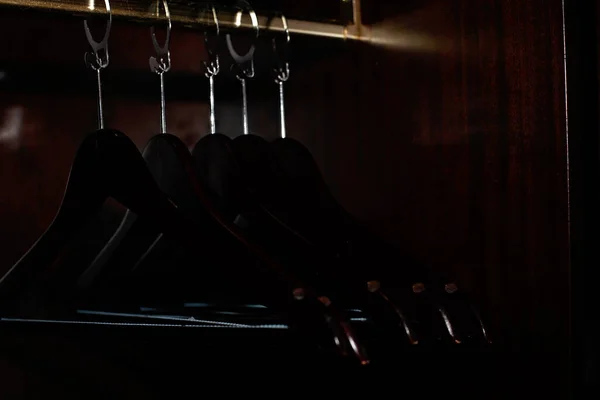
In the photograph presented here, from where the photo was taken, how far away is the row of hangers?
604mm

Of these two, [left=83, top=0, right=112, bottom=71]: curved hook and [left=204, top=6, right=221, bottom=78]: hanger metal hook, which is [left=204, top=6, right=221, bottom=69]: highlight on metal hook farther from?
[left=83, top=0, right=112, bottom=71]: curved hook

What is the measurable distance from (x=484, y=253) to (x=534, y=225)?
0.07 meters

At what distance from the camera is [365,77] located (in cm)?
89

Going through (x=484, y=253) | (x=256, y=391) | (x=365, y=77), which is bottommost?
(x=256, y=391)

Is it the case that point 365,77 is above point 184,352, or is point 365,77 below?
above

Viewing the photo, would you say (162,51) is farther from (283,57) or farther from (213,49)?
(283,57)

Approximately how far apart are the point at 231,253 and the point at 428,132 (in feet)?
0.94

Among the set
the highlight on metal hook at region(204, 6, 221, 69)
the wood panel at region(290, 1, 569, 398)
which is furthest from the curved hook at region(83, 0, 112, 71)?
the wood panel at region(290, 1, 569, 398)

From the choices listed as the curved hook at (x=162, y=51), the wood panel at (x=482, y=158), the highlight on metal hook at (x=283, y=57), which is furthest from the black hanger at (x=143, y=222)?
the wood panel at (x=482, y=158)

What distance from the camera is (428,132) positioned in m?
0.80

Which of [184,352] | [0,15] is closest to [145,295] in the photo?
[184,352]

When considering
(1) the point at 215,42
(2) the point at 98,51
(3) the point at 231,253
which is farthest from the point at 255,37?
(3) the point at 231,253

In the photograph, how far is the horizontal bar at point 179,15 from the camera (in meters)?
0.69

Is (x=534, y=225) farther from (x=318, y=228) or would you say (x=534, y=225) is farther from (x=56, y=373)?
(x=56, y=373)
